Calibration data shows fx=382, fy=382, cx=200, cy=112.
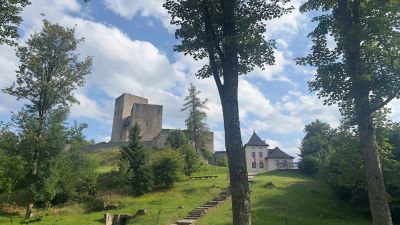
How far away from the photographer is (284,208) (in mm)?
25562

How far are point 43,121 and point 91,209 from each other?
26.8 feet

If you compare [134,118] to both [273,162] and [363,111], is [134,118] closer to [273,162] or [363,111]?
[273,162]

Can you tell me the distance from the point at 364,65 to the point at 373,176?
12.8ft

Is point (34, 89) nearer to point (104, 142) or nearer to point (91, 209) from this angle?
point (91, 209)

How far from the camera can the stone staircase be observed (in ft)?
71.8

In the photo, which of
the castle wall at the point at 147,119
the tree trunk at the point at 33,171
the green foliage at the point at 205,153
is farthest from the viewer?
the castle wall at the point at 147,119

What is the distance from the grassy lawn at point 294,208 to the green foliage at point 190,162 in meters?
9.51

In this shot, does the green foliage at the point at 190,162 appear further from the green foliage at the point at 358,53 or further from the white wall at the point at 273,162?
the green foliage at the point at 358,53

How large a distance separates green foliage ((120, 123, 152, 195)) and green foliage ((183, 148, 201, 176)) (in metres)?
5.14

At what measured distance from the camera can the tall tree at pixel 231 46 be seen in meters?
10.5

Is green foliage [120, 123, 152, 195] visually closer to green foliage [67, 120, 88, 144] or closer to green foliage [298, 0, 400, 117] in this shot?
green foliage [67, 120, 88, 144]

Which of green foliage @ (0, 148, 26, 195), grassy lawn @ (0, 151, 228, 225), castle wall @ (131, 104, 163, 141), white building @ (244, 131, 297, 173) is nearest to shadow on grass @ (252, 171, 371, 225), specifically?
grassy lawn @ (0, 151, 228, 225)

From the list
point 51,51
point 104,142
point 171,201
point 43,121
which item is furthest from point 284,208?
point 104,142

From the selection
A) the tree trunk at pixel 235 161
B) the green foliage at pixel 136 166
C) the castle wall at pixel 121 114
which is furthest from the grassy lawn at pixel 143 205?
the castle wall at pixel 121 114
